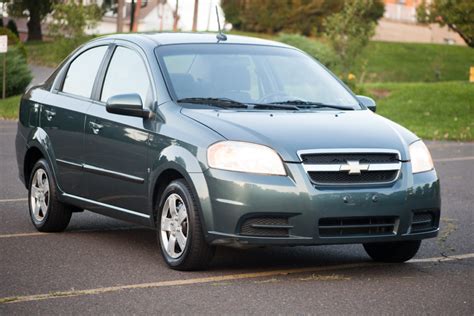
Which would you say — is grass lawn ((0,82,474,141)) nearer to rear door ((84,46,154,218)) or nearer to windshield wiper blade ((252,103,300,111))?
rear door ((84,46,154,218))

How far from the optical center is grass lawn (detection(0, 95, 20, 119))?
99.0 feet

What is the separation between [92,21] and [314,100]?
1428 inches

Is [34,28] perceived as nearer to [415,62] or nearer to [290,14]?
[290,14]

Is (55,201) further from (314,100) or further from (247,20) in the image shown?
(247,20)

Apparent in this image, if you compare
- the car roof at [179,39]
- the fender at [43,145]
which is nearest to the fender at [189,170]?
the car roof at [179,39]

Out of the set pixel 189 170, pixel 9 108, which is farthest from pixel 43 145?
pixel 9 108

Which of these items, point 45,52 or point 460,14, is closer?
point 460,14

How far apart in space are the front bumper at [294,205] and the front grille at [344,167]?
2.3 inches

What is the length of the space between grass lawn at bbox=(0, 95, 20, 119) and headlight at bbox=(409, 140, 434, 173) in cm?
2190

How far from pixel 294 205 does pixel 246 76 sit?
170 cm

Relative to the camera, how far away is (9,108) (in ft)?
107

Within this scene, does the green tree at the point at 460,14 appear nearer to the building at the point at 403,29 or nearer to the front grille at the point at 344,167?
the front grille at the point at 344,167

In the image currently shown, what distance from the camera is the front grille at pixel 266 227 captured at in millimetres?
8273

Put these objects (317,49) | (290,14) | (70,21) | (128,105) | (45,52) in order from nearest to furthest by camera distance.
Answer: (128,105) < (70,21) < (317,49) < (45,52) < (290,14)
